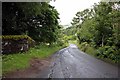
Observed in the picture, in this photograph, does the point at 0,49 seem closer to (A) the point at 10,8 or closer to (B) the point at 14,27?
(A) the point at 10,8

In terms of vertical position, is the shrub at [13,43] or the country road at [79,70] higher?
the shrub at [13,43]

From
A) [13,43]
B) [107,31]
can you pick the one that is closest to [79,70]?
[13,43]

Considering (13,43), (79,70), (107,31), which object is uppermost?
(107,31)

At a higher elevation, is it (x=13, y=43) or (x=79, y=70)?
(x=13, y=43)

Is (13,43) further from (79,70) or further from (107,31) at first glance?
(107,31)

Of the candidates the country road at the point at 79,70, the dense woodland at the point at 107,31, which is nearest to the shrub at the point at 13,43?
the country road at the point at 79,70

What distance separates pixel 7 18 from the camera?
1981cm

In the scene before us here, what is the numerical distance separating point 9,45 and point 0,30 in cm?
310

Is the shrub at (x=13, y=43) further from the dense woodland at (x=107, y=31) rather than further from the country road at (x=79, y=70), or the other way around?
the dense woodland at (x=107, y=31)

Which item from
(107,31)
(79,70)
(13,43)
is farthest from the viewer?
(107,31)

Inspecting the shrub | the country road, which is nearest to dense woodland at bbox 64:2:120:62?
the country road

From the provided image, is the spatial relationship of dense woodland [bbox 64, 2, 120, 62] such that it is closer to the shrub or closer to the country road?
the country road

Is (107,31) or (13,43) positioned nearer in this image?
(13,43)

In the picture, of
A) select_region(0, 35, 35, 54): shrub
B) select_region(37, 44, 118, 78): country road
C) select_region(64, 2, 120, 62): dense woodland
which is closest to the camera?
select_region(37, 44, 118, 78): country road
